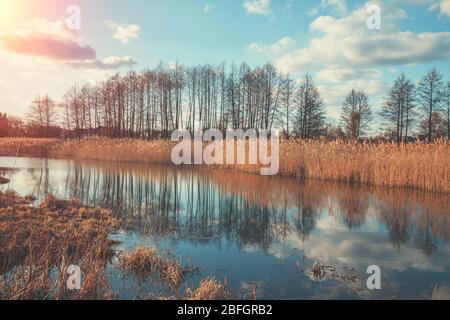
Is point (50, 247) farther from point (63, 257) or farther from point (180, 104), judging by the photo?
point (180, 104)

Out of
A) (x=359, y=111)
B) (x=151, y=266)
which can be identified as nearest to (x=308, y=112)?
(x=359, y=111)

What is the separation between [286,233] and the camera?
23.0 feet

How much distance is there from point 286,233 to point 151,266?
3.20 meters

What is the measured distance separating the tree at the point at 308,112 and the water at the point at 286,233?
24.5 metres

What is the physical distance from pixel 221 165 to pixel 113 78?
32.0 m

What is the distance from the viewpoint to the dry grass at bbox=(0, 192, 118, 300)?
375 cm

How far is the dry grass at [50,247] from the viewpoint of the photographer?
3.75m

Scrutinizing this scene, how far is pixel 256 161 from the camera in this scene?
1752 cm

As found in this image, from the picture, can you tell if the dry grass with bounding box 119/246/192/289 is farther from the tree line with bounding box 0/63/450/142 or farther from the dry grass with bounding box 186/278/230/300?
the tree line with bounding box 0/63/450/142

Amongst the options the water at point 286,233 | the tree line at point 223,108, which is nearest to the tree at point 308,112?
the tree line at point 223,108

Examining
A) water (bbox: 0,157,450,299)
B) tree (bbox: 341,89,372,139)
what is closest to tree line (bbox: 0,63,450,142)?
tree (bbox: 341,89,372,139)

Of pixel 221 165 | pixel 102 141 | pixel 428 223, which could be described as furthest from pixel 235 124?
pixel 428 223

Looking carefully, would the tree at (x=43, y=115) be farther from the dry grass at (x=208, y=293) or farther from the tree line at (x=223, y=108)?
the dry grass at (x=208, y=293)
